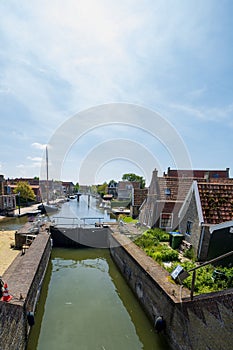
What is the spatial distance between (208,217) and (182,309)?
18.2 ft

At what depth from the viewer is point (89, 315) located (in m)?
8.07

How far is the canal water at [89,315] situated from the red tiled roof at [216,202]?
5593 mm

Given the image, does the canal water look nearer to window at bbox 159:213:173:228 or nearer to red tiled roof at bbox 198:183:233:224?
window at bbox 159:213:173:228

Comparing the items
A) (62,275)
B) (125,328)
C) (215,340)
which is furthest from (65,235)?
(215,340)

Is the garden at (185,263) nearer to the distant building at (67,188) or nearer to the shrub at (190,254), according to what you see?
the shrub at (190,254)

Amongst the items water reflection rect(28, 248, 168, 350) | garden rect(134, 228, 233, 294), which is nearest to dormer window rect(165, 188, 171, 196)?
garden rect(134, 228, 233, 294)

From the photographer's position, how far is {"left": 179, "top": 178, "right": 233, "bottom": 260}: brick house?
9.13 meters

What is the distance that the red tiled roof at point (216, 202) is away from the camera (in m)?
10.3

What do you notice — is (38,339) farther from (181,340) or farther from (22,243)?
(22,243)

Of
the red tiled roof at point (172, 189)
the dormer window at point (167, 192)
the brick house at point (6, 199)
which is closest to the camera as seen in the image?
the red tiled roof at point (172, 189)

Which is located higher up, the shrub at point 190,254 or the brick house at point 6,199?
the brick house at point 6,199

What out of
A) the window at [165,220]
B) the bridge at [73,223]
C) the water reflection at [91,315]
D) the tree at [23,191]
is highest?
the tree at [23,191]

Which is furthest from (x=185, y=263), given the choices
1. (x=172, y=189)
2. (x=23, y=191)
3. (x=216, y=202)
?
(x=23, y=191)

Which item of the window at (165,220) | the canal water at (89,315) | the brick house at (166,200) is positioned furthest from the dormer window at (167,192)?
the canal water at (89,315)
